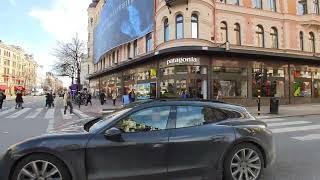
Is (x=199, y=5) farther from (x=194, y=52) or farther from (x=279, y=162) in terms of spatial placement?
Answer: (x=279, y=162)

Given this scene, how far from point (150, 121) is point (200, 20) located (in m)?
24.1

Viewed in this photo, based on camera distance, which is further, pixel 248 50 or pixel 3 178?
pixel 248 50

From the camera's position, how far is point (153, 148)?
16.6 ft

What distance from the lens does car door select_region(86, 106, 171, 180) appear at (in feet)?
16.0

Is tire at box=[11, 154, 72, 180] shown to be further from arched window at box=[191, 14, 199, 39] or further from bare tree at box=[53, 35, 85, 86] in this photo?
bare tree at box=[53, 35, 85, 86]

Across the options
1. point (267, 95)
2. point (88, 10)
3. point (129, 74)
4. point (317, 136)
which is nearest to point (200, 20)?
point (267, 95)

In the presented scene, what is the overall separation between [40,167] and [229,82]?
2568cm

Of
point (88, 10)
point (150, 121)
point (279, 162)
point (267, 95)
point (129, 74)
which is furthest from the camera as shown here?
point (88, 10)

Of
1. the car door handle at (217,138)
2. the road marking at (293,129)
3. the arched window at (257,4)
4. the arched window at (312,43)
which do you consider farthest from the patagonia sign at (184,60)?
the car door handle at (217,138)

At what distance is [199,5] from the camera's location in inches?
1116

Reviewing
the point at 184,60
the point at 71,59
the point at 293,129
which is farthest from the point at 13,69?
the point at 293,129

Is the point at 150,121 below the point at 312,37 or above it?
below

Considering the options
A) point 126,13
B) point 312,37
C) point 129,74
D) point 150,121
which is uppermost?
point 126,13

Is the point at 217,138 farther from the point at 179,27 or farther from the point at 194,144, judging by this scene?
the point at 179,27
